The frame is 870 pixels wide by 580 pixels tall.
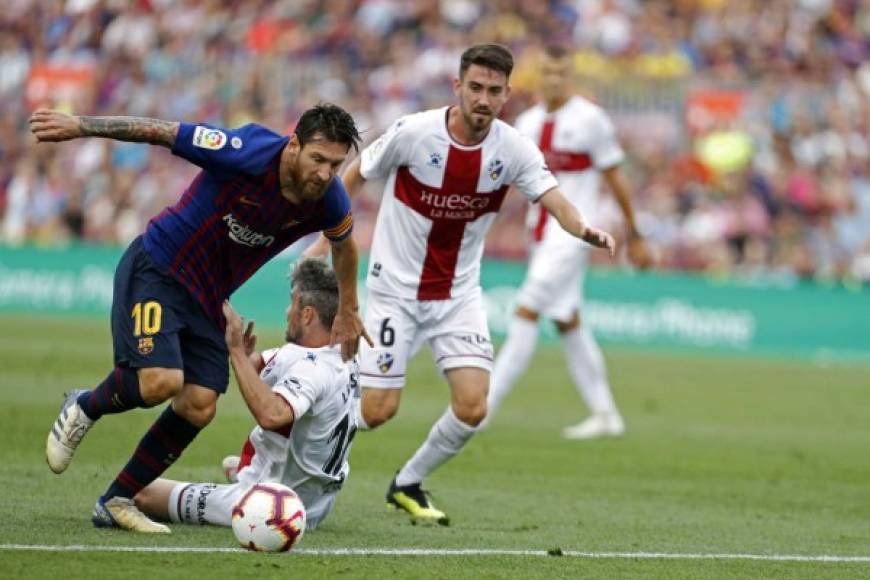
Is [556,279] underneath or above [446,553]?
above

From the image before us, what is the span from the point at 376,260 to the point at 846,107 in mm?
18464

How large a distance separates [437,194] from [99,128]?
2.99 meters

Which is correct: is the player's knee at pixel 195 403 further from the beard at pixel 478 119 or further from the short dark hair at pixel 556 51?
the short dark hair at pixel 556 51

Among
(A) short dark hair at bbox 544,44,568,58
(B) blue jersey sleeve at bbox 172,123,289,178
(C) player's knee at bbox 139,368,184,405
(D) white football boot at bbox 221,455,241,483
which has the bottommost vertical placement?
(D) white football boot at bbox 221,455,241,483

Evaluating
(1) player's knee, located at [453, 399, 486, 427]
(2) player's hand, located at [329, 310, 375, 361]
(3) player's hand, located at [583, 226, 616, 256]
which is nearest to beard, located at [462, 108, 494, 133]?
(3) player's hand, located at [583, 226, 616, 256]

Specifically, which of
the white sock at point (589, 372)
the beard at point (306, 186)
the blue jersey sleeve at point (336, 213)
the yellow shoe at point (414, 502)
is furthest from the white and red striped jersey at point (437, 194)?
the white sock at point (589, 372)

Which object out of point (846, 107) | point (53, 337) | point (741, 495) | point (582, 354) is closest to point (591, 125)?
point (582, 354)

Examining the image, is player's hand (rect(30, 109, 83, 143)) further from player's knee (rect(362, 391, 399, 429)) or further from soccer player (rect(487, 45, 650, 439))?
soccer player (rect(487, 45, 650, 439))

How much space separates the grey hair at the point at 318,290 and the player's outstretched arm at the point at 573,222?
1484mm

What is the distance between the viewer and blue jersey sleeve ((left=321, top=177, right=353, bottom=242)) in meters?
8.10

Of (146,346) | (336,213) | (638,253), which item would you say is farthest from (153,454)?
(638,253)

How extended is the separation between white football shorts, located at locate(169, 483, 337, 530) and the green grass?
12 cm

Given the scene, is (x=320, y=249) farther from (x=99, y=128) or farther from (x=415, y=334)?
(x=99, y=128)

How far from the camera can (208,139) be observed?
7809 millimetres
